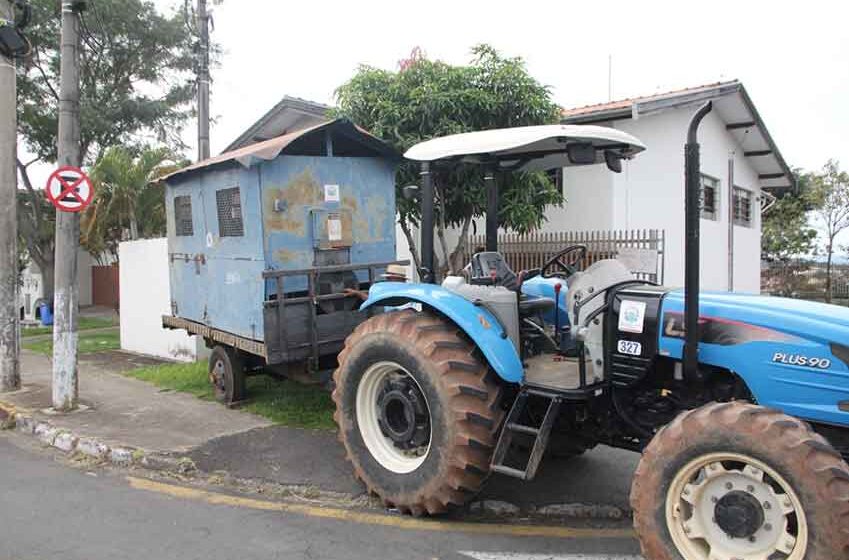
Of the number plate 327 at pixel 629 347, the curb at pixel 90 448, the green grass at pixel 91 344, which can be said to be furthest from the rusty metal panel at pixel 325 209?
the green grass at pixel 91 344

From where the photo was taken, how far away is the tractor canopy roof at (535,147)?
401cm

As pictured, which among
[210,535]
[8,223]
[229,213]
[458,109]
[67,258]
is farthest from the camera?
[458,109]

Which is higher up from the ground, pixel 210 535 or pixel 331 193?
pixel 331 193

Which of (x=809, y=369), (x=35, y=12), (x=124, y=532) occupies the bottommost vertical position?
(x=124, y=532)

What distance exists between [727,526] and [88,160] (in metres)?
19.7

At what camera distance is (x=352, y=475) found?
5.05 metres

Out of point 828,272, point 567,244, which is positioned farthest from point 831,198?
point 567,244

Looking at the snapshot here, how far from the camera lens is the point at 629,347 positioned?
3.69 metres

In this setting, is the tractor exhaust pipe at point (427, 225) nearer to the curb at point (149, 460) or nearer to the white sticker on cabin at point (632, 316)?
the white sticker on cabin at point (632, 316)

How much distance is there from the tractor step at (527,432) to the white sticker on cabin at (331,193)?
3503mm

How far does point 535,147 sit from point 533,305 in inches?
41.7

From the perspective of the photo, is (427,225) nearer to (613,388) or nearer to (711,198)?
(613,388)

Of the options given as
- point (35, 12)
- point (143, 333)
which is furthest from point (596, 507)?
point (35, 12)

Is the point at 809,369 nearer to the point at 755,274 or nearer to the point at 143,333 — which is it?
the point at 143,333
